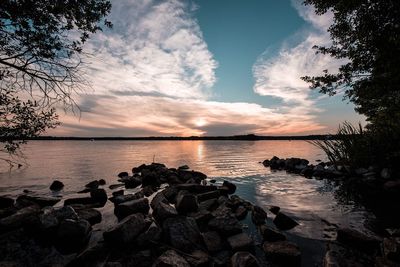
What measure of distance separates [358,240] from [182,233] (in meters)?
4.47

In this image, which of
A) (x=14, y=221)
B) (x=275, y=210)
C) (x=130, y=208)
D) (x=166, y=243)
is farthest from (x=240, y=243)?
(x=14, y=221)

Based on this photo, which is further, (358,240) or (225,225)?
(225,225)

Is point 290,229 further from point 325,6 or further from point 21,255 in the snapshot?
point 325,6

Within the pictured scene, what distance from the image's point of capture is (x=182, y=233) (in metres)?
6.72

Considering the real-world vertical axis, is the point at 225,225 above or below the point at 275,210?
above

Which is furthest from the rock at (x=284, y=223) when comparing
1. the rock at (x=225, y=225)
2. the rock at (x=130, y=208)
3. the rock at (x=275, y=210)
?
the rock at (x=130, y=208)

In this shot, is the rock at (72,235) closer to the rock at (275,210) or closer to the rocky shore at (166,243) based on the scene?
the rocky shore at (166,243)

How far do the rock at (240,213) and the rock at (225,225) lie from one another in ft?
4.87

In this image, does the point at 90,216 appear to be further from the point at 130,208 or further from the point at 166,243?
the point at 166,243

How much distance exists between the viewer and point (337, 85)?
1411cm

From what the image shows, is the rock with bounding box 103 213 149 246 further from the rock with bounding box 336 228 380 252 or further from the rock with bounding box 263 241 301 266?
the rock with bounding box 336 228 380 252

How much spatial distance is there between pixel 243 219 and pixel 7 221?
7390mm

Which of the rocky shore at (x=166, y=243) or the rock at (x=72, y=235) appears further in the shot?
the rock at (x=72, y=235)

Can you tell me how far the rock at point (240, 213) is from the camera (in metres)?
9.17
